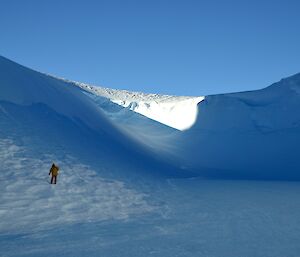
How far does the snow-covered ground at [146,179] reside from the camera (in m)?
6.39

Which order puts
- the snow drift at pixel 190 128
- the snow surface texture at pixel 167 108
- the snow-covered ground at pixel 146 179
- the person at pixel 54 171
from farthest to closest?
1. the snow surface texture at pixel 167 108
2. the snow drift at pixel 190 128
3. the person at pixel 54 171
4. the snow-covered ground at pixel 146 179

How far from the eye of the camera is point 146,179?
13.3m

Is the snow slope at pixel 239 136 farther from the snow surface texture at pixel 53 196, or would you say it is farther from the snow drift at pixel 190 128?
the snow surface texture at pixel 53 196

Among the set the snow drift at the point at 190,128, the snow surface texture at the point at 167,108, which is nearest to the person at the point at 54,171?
the snow drift at the point at 190,128

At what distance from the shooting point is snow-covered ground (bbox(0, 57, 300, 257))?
21.0 feet

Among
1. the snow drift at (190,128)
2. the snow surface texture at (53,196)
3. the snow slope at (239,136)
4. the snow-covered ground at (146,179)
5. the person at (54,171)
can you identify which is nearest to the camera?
the snow-covered ground at (146,179)

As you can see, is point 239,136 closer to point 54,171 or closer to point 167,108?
point 167,108

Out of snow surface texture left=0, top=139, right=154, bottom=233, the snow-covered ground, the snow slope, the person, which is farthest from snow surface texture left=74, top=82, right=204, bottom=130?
the person

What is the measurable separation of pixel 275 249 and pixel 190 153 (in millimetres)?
15321

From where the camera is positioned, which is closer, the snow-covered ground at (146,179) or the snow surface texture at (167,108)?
the snow-covered ground at (146,179)

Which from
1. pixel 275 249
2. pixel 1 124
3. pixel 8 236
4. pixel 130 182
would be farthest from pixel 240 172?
pixel 8 236

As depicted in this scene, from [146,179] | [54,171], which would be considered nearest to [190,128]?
[146,179]

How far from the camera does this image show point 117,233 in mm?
6812

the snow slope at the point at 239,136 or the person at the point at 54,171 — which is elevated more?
the snow slope at the point at 239,136
